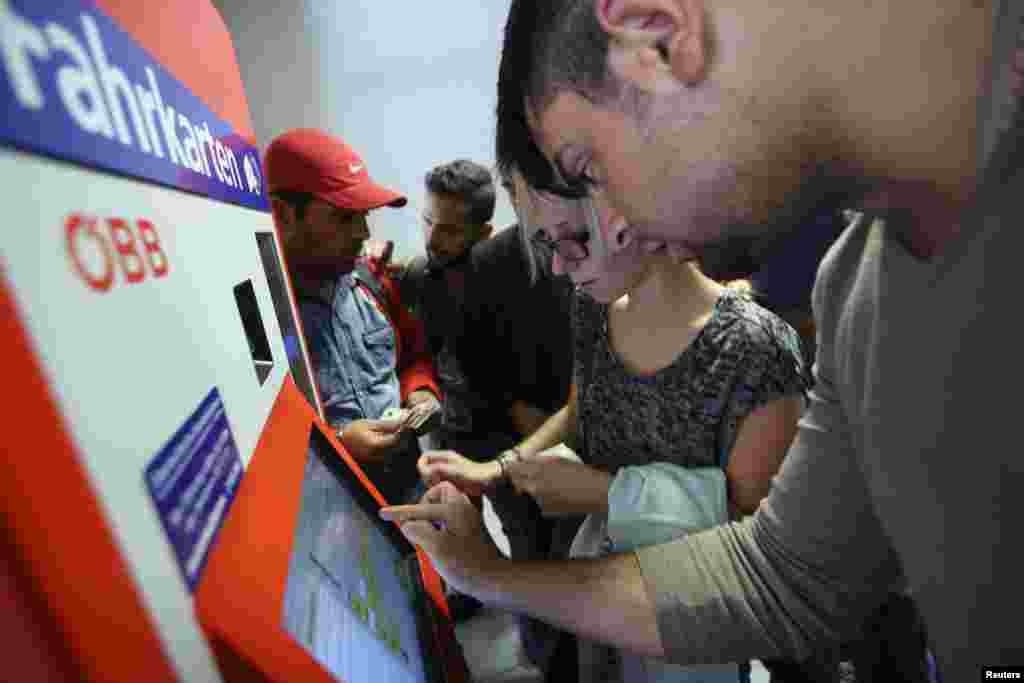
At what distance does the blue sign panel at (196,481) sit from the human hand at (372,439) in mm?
807

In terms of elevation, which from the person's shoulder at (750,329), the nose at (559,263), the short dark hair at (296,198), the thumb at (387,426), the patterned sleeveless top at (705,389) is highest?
the short dark hair at (296,198)

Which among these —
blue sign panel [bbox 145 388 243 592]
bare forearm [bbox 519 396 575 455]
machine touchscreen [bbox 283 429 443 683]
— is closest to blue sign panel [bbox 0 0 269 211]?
blue sign panel [bbox 145 388 243 592]

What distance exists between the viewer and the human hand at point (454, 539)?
696 mm

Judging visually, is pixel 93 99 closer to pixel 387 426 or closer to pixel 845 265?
pixel 845 265

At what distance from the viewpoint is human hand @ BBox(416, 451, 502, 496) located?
0.98 meters

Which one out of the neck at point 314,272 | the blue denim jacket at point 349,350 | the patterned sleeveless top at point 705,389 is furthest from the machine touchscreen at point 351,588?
the neck at point 314,272

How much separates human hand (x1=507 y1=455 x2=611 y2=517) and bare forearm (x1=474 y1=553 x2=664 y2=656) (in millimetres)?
159

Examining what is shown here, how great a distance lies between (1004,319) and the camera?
377mm

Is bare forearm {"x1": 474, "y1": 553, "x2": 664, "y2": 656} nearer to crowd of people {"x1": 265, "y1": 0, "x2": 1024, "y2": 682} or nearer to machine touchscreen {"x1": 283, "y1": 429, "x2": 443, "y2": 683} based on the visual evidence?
crowd of people {"x1": 265, "y1": 0, "x2": 1024, "y2": 682}

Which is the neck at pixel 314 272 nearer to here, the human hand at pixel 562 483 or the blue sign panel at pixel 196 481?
the human hand at pixel 562 483

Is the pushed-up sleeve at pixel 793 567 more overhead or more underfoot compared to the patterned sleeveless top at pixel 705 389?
more underfoot

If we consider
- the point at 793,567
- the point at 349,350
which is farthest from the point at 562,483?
the point at 349,350

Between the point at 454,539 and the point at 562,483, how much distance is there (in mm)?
238

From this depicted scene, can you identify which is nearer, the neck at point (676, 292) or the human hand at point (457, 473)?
the neck at point (676, 292)
